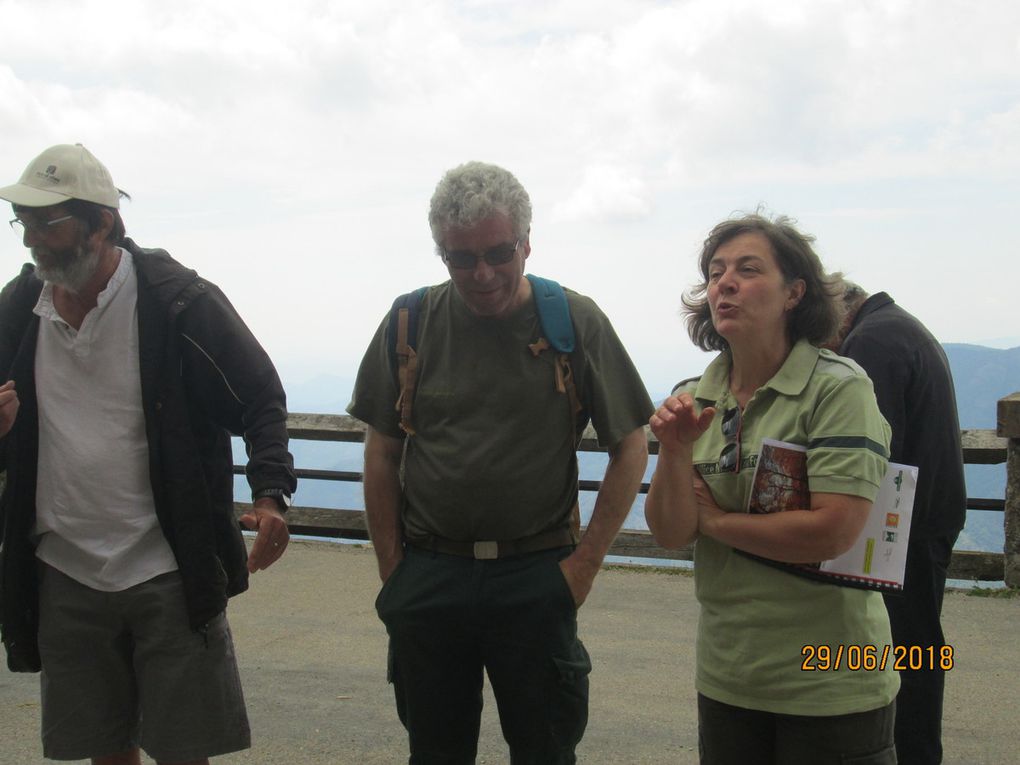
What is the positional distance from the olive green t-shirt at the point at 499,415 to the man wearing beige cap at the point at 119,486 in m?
0.44

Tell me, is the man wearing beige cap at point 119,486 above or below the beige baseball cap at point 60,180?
below

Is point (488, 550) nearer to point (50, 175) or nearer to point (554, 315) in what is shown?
point (554, 315)

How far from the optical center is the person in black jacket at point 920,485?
335 cm

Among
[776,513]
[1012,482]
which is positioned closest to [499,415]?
[776,513]

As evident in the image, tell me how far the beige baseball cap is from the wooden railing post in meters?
5.66

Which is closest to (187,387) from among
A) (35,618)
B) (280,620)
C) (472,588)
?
(35,618)

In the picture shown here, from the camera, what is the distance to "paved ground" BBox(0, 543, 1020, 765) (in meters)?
4.52

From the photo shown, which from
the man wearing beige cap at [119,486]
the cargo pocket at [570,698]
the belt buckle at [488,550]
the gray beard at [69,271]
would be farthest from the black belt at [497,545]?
the gray beard at [69,271]

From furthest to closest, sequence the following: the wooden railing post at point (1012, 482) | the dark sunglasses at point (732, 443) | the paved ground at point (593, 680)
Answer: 1. the wooden railing post at point (1012, 482)
2. the paved ground at point (593, 680)
3. the dark sunglasses at point (732, 443)

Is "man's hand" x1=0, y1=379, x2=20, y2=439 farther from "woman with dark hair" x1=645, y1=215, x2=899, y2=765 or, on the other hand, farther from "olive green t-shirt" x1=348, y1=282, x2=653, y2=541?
"woman with dark hair" x1=645, y1=215, x2=899, y2=765

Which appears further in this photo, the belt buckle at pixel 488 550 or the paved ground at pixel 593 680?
the paved ground at pixel 593 680

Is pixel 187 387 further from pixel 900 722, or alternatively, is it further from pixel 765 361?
pixel 900 722

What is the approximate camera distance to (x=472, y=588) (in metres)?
2.95

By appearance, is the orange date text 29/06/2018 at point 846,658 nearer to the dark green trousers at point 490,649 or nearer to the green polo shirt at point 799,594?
the green polo shirt at point 799,594
